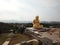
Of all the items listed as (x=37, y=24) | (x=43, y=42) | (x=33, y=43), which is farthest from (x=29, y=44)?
(x=37, y=24)

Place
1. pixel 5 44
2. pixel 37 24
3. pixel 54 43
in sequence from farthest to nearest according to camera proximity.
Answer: pixel 37 24
pixel 5 44
pixel 54 43

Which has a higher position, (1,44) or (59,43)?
(59,43)

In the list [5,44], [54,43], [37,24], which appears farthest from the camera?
[37,24]

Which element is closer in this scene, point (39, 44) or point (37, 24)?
point (39, 44)

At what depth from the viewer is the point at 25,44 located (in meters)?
3.81

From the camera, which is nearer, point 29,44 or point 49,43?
point 49,43

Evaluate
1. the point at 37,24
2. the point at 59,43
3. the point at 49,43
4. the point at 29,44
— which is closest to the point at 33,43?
the point at 29,44

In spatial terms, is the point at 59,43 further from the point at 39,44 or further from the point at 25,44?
the point at 25,44

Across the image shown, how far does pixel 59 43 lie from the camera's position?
11.4ft

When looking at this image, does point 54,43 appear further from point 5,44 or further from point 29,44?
point 5,44

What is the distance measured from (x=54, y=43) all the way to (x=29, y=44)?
0.79 meters

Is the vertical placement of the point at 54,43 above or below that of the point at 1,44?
above

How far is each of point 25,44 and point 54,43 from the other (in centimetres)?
83

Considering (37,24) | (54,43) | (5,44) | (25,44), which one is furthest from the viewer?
(37,24)
